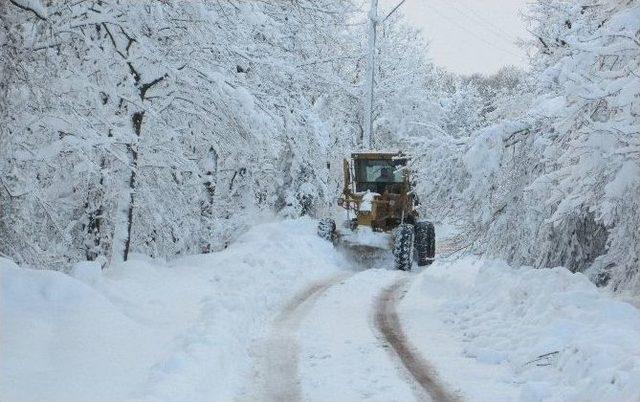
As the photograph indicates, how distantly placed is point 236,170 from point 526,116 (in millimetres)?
11513

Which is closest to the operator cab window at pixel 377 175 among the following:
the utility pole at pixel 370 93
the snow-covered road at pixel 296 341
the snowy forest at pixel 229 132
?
the utility pole at pixel 370 93

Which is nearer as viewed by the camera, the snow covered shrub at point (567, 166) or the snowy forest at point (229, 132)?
the snow covered shrub at point (567, 166)

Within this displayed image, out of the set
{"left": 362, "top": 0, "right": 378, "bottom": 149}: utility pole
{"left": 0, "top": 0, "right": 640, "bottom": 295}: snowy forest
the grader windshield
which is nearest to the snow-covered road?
{"left": 0, "top": 0, "right": 640, "bottom": 295}: snowy forest

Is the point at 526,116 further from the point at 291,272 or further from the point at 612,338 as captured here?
the point at 291,272

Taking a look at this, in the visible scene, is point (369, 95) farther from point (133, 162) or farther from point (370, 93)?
point (133, 162)

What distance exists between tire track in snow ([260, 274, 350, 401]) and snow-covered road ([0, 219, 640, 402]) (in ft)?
0.10

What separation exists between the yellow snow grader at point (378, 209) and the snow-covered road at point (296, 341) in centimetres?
746

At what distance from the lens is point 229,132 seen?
1165cm

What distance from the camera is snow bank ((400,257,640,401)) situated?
636 centimetres

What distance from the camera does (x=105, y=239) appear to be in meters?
12.5

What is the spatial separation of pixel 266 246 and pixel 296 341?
8.19 metres

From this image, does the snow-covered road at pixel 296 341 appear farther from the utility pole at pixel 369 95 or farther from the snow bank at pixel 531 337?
the utility pole at pixel 369 95

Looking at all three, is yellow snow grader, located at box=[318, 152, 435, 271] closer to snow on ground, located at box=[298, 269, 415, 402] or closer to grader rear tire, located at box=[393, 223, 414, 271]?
grader rear tire, located at box=[393, 223, 414, 271]

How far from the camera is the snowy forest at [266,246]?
680 centimetres
